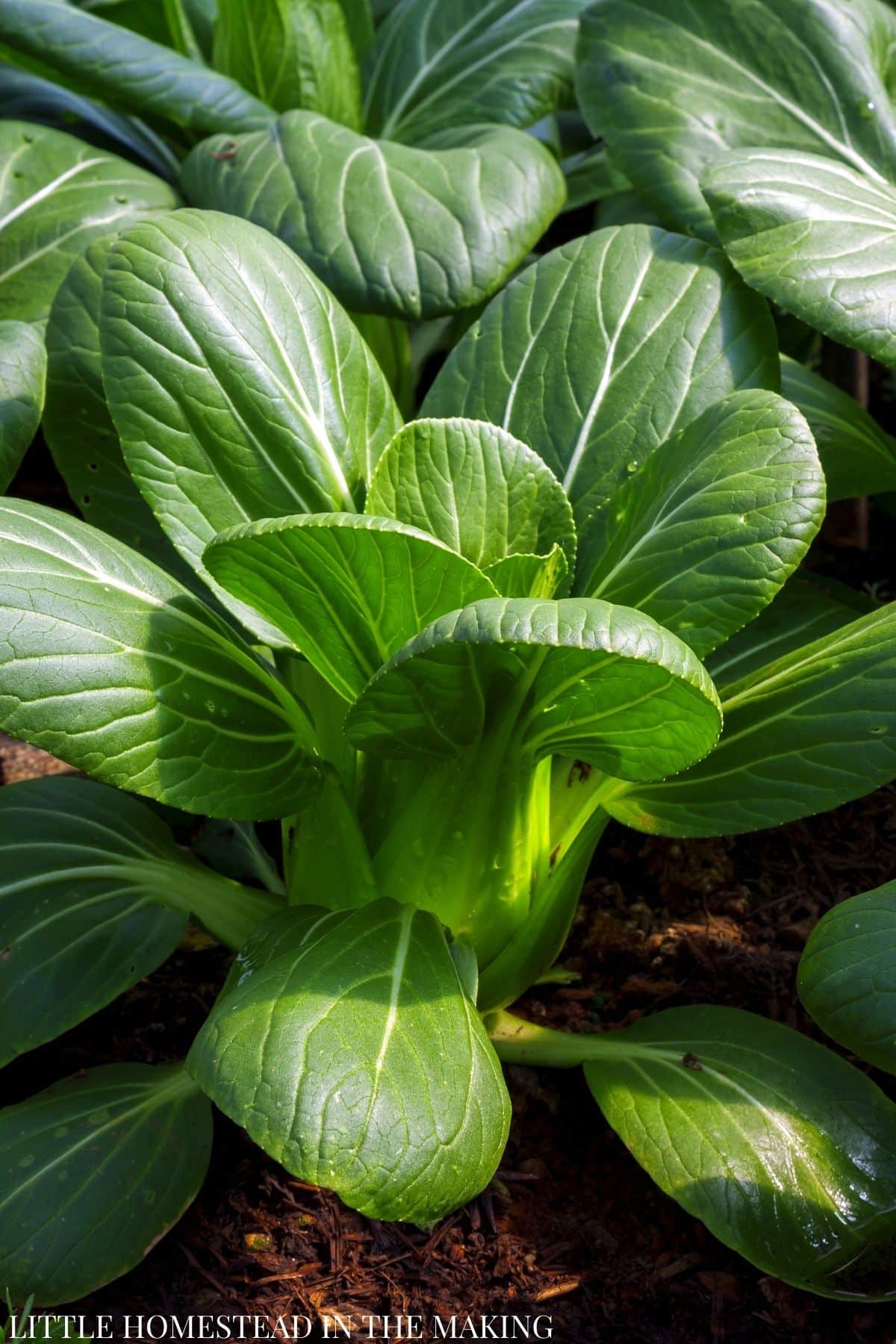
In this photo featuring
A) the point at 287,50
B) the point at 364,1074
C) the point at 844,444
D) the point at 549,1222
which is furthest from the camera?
the point at 287,50

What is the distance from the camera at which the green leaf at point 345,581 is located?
1.28 meters

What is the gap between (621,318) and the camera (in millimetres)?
1845

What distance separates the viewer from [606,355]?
184 centimetres

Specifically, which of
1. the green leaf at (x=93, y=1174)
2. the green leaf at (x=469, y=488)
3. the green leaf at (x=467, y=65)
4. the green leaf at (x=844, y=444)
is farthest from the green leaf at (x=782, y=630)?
the green leaf at (x=467, y=65)

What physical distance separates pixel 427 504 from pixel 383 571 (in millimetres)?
274

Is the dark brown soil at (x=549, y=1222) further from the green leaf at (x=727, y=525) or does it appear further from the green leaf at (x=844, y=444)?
the green leaf at (x=844, y=444)

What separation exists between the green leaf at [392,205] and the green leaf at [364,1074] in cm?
114

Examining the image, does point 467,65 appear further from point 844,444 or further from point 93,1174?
point 93,1174

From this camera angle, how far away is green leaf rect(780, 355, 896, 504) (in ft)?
7.14

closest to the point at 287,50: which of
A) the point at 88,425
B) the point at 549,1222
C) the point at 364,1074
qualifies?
the point at 88,425

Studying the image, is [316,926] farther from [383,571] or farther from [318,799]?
[383,571]

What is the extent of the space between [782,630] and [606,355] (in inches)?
21.2

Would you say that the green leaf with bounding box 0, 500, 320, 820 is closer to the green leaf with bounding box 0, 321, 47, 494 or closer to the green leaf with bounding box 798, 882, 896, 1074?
the green leaf with bounding box 0, 321, 47, 494

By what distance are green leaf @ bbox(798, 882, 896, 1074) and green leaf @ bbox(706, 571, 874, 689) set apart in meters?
0.66
